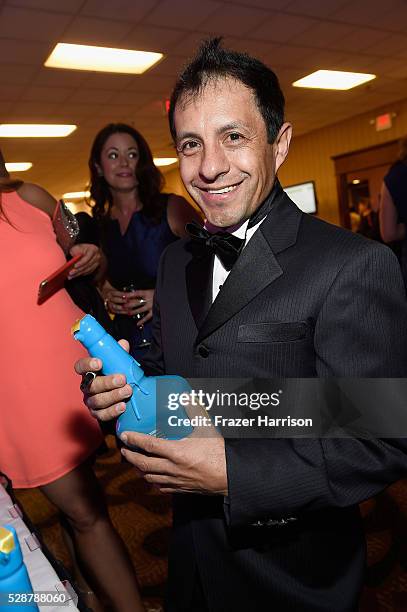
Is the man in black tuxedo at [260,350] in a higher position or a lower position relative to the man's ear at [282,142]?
lower

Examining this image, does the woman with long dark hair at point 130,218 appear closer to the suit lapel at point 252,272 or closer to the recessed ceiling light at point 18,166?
the suit lapel at point 252,272

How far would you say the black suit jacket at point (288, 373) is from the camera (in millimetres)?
854

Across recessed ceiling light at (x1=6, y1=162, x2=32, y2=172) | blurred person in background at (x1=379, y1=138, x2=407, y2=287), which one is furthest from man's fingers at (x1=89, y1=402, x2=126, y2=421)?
recessed ceiling light at (x1=6, y1=162, x2=32, y2=172)

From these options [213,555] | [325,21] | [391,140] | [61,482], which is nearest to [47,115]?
[325,21]

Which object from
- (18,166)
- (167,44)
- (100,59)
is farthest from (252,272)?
(18,166)

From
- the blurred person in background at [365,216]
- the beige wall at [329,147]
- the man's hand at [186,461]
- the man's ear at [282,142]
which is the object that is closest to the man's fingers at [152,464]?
the man's hand at [186,461]

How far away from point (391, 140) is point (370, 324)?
944 cm

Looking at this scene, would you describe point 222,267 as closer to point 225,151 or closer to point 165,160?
point 225,151

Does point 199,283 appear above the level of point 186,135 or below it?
below

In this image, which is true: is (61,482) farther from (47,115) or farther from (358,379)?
(47,115)

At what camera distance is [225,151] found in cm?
106

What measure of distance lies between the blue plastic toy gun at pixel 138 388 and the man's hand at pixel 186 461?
0.03 metres

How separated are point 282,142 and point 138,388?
64cm

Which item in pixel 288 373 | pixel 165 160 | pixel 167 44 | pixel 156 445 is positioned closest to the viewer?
pixel 156 445
